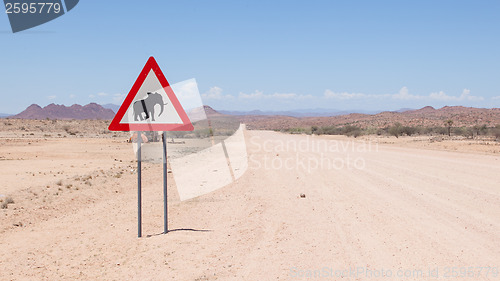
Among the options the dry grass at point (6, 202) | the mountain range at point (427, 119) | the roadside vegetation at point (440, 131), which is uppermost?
the mountain range at point (427, 119)

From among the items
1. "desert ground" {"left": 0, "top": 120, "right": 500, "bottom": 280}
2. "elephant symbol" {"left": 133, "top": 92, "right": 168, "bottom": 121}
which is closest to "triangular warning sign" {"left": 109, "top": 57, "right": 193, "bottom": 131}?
"elephant symbol" {"left": 133, "top": 92, "right": 168, "bottom": 121}

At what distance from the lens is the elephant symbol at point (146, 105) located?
6754 mm

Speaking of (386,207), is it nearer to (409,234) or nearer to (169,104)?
(409,234)

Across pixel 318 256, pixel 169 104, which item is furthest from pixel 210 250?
pixel 169 104

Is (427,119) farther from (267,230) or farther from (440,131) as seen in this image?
(267,230)

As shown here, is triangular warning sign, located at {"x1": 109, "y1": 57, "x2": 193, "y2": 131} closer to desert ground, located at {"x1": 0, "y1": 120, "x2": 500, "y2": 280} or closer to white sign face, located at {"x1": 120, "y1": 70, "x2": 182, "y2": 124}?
white sign face, located at {"x1": 120, "y1": 70, "x2": 182, "y2": 124}

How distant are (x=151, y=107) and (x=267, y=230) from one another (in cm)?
274

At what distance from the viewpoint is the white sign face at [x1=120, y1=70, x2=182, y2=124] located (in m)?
6.71

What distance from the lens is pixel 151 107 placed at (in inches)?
268

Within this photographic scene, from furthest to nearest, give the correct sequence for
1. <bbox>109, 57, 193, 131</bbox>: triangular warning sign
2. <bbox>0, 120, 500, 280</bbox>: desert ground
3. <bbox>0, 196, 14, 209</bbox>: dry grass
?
<bbox>0, 196, 14, 209</bbox>: dry grass
<bbox>109, 57, 193, 131</bbox>: triangular warning sign
<bbox>0, 120, 500, 280</bbox>: desert ground

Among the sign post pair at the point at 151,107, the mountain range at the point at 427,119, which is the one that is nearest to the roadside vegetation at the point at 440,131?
the mountain range at the point at 427,119

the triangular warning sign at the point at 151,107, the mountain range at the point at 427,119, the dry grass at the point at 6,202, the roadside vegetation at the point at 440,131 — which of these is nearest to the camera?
the triangular warning sign at the point at 151,107

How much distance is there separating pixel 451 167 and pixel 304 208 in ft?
31.4

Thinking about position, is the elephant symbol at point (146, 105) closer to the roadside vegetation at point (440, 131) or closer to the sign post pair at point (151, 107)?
the sign post pair at point (151, 107)
